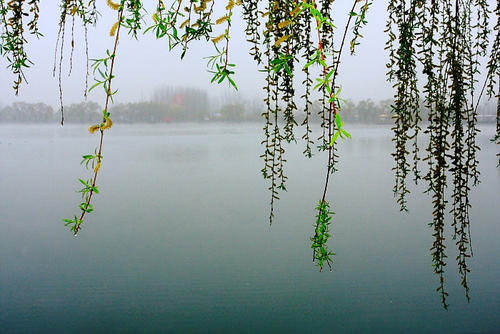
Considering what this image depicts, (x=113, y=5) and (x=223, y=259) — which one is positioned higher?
(x=113, y=5)

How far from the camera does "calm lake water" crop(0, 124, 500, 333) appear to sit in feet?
10.0

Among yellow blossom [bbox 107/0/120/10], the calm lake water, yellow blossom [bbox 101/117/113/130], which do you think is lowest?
the calm lake water

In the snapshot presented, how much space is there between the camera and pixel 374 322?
2.99 meters

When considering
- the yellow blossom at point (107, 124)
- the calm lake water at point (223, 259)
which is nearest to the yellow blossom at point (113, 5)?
the yellow blossom at point (107, 124)

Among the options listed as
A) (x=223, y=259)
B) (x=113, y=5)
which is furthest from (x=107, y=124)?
(x=223, y=259)

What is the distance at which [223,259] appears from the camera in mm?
3926

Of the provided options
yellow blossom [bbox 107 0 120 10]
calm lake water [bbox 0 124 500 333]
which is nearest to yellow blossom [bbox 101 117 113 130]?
yellow blossom [bbox 107 0 120 10]

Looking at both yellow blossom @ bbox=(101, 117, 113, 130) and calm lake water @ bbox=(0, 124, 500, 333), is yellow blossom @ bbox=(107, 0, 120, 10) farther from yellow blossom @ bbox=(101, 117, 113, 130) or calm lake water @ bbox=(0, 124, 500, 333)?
calm lake water @ bbox=(0, 124, 500, 333)

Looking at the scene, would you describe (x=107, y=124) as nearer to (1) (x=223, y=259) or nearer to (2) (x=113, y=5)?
(2) (x=113, y=5)

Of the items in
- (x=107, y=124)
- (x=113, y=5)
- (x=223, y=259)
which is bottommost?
(x=223, y=259)

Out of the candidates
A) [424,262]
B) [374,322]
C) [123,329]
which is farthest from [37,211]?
[424,262]

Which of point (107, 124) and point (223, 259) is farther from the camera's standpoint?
point (223, 259)

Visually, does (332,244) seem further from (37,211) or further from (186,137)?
(186,137)

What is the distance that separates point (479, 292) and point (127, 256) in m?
3.56
